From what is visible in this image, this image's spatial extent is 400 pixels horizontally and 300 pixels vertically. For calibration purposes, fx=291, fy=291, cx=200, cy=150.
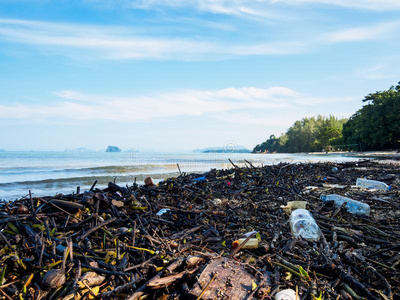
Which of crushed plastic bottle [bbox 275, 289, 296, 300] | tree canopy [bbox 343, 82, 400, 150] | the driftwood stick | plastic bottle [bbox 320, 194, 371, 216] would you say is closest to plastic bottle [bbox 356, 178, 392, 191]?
plastic bottle [bbox 320, 194, 371, 216]

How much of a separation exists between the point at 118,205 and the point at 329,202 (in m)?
3.39

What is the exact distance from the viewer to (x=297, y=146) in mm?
90250

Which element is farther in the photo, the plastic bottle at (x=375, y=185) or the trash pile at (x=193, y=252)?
the plastic bottle at (x=375, y=185)

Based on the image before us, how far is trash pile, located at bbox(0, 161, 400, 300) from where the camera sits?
2090mm

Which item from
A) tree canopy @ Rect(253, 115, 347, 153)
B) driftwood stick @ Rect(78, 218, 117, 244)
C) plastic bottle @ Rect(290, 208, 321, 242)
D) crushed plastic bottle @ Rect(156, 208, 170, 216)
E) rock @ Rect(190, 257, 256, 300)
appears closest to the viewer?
rock @ Rect(190, 257, 256, 300)

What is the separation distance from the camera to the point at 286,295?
2035 mm

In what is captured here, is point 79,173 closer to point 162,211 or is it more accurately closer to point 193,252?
point 162,211

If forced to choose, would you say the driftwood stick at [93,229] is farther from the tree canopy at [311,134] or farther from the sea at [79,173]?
the tree canopy at [311,134]

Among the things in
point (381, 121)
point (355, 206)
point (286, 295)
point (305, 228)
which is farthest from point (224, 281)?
point (381, 121)

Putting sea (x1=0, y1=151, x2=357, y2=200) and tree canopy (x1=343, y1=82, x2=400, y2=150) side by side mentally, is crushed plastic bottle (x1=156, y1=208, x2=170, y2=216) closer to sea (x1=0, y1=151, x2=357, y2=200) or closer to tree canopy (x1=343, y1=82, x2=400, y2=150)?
sea (x1=0, y1=151, x2=357, y2=200)

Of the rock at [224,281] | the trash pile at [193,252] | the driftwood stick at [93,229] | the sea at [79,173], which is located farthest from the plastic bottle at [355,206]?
the sea at [79,173]

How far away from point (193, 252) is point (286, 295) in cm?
90

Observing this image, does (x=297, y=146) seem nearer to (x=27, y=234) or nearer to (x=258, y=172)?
(x=258, y=172)

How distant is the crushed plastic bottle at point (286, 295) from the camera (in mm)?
2016
